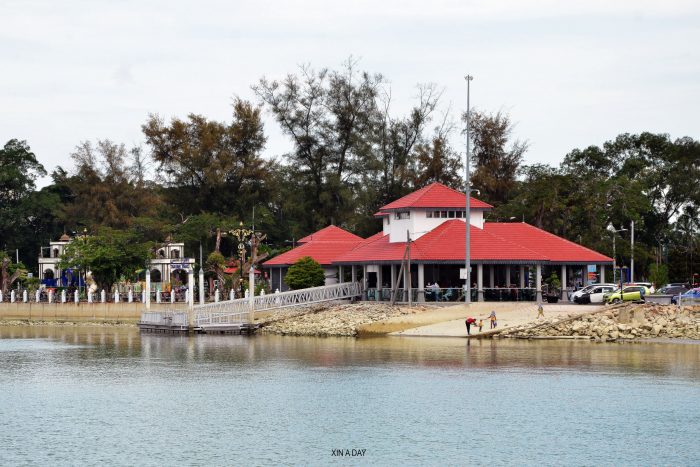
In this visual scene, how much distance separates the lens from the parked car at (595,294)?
70.6m

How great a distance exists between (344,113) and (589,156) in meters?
26.7

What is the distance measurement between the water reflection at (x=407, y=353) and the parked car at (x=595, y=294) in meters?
9.60

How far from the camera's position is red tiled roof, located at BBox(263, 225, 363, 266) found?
83250 mm

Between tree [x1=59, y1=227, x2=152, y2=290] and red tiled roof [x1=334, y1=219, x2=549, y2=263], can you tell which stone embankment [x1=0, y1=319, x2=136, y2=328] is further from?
red tiled roof [x1=334, y1=219, x2=549, y2=263]

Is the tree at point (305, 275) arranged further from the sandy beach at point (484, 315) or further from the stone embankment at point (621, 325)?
the stone embankment at point (621, 325)

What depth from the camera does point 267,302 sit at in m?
74.1

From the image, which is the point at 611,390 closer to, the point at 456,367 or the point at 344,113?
the point at 456,367

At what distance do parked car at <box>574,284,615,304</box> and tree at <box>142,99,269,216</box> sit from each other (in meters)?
39.8

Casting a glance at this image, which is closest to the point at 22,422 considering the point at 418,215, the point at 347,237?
the point at 418,215

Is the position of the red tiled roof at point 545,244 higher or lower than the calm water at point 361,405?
higher

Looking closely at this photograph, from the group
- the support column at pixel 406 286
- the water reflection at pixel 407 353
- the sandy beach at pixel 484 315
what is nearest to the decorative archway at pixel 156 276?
the water reflection at pixel 407 353

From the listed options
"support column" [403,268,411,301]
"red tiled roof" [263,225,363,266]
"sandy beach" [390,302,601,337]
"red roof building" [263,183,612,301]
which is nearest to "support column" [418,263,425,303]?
"red roof building" [263,183,612,301]

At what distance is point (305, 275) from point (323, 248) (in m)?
7.54

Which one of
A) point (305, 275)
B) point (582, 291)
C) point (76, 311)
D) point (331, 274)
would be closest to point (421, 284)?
point (582, 291)
